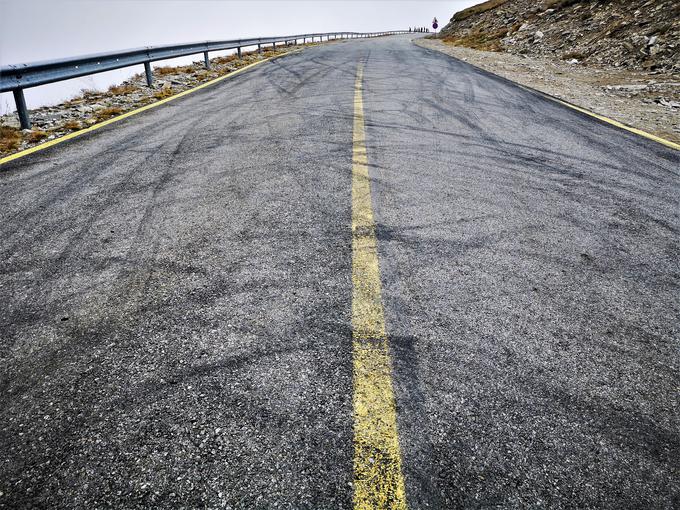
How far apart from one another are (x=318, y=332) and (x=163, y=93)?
8303 millimetres

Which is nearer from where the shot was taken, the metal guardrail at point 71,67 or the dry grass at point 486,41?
the metal guardrail at point 71,67

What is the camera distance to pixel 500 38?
22469mm

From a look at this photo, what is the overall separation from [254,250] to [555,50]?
18.8 m

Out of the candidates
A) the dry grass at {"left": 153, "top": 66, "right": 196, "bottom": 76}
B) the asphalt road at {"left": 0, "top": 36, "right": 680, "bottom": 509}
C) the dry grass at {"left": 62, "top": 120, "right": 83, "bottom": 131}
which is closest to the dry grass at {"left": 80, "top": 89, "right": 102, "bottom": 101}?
the dry grass at {"left": 62, "top": 120, "right": 83, "bottom": 131}

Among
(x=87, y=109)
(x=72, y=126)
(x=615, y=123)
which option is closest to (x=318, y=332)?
(x=72, y=126)

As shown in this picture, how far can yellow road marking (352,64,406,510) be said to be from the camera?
1.36 metres

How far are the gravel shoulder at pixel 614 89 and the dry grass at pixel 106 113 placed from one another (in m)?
8.42

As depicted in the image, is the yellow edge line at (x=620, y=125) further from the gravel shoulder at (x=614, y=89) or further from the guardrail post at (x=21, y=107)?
the guardrail post at (x=21, y=107)

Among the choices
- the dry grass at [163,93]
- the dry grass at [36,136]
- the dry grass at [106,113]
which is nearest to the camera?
the dry grass at [36,136]

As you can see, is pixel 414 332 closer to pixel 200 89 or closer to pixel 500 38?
pixel 200 89

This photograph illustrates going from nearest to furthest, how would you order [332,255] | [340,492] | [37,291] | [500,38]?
[340,492], [37,291], [332,255], [500,38]

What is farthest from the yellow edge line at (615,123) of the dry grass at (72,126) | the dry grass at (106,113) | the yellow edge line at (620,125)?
the dry grass at (72,126)

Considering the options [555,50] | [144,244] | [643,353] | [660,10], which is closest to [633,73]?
[660,10]

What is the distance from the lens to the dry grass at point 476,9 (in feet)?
108
